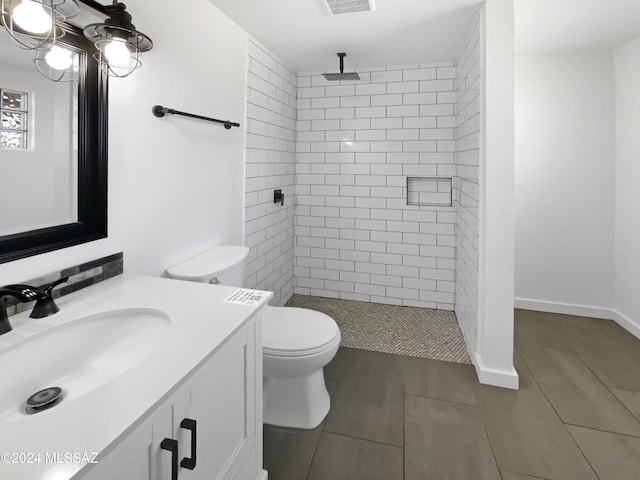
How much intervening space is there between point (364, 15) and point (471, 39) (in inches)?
31.0

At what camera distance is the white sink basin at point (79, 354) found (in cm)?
91

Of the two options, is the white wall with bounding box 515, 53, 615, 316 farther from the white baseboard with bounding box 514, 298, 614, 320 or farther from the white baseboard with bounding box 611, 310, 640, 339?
the white baseboard with bounding box 611, 310, 640, 339

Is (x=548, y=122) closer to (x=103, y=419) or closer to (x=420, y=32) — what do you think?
(x=420, y=32)

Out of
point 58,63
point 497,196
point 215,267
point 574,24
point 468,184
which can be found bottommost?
point 215,267

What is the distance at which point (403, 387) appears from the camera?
2164mm

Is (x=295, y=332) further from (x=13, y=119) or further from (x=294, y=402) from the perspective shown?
(x=13, y=119)

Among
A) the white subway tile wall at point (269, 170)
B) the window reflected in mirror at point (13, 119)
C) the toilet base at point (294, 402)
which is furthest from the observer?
the white subway tile wall at point (269, 170)

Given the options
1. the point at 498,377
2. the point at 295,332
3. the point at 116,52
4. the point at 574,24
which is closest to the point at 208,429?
the point at 295,332

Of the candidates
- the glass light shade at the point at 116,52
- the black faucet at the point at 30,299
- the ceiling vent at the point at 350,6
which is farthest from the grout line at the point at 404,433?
the ceiling vent at the point at 350,6

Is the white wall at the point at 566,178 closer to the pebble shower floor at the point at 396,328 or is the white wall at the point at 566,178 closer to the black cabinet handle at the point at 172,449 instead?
the pebble shower floor at the point at 396,328

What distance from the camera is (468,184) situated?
103 inches

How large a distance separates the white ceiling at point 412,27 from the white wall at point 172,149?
31 centimetres

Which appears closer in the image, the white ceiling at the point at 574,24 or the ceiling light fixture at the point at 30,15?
the ceiling light fixture at the point at 30,15

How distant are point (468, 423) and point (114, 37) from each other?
2265 mm
